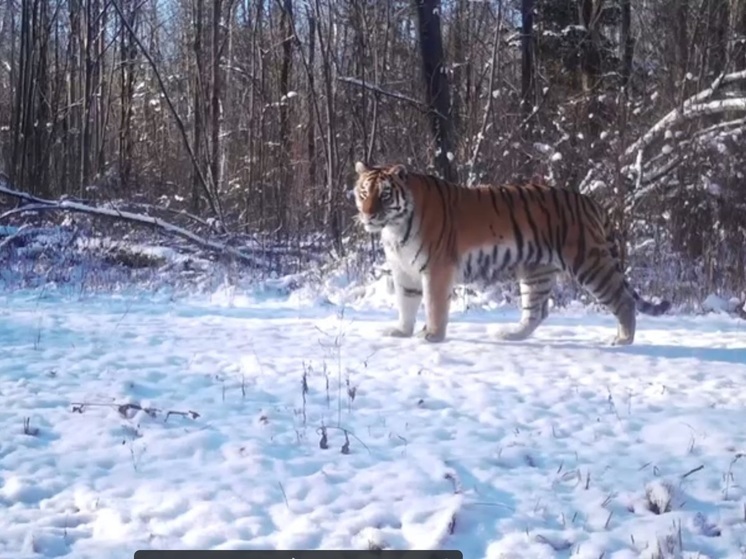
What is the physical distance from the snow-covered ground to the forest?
13.4 feet

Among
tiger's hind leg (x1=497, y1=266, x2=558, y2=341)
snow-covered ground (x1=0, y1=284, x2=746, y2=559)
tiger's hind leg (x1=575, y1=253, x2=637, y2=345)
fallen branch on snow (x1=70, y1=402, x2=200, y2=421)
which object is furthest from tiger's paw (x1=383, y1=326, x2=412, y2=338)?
fallen branch on snow (x1=70, y1=402, x2=200, y2=421)

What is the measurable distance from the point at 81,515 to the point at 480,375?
2805 millimetres

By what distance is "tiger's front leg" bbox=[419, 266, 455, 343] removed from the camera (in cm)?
654

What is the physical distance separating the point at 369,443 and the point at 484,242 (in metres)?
A: 2.82

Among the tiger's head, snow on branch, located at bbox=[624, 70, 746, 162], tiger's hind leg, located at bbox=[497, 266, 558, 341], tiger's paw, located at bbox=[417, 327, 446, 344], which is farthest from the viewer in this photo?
snow on branch, located at bbox=[624, 70, 746, 162]

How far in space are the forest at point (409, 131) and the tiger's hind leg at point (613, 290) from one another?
2637 mm

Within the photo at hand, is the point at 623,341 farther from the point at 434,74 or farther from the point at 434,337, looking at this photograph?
the point at 434,74

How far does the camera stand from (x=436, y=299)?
654 centimetres

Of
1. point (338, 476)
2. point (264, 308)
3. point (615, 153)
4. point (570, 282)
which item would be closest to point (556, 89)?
point (615, 153)

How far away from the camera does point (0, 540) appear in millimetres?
3219

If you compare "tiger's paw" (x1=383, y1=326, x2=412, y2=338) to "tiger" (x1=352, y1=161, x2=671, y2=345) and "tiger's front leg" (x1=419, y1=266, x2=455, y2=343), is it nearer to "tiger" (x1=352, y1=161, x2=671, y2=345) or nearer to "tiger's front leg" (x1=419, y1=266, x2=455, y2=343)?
"tiger" (x1=352, y1=161, x2=671, y2=345)

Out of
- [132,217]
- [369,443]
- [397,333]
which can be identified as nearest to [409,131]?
[132,217]

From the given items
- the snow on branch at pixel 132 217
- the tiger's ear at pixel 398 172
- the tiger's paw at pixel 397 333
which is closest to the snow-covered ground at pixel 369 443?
the tiger's paw at pixel 397 333

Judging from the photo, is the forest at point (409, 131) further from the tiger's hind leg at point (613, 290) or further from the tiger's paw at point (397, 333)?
the tiger's paw at point (397, 333)
